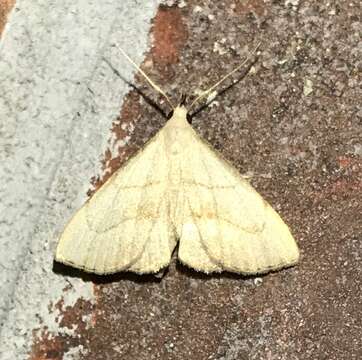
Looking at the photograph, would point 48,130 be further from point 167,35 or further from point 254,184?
point 254,184

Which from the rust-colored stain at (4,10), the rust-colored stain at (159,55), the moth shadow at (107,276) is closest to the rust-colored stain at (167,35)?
the rust-colored stain at (159,55)

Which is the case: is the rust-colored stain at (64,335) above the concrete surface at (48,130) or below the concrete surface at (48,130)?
below

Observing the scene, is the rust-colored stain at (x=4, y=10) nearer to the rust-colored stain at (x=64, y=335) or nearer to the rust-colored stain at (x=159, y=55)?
the rust-colored stain at (x=159, y=55)

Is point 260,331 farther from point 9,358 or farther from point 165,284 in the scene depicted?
point 9,358

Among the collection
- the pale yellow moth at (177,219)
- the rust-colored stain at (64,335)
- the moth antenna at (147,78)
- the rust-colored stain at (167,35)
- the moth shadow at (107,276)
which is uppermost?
the rust-colored stain at (167,35)

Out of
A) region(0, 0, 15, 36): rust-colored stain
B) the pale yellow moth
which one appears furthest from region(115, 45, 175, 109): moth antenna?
region(0, 0, 15, 36): rust-colored stain

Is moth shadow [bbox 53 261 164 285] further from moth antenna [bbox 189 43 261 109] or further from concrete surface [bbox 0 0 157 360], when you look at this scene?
moth antenna [bbox 189 43 261 109]

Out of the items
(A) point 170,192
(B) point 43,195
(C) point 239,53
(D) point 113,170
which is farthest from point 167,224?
(C) point 239,53

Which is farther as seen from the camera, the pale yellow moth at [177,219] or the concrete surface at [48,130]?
the pale yellow moth at [177,219]
